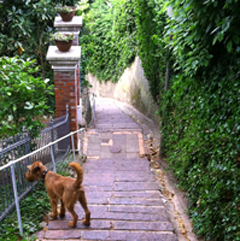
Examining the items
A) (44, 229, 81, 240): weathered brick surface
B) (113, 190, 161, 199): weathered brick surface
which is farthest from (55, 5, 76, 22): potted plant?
(44, 229, 81, 240): weathered brick surface

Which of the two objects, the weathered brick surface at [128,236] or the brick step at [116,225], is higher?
the weathered brick surface at [128,236]

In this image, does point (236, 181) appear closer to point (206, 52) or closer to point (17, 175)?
point (206, 52)

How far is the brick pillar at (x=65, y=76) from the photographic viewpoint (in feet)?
17.4

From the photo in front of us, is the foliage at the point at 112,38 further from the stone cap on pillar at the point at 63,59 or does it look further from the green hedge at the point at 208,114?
the green hedge at the point at 208,114

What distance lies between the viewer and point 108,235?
305 cm

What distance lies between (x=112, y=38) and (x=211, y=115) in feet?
38.9

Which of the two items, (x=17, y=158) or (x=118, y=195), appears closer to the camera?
(x=17, y=158)

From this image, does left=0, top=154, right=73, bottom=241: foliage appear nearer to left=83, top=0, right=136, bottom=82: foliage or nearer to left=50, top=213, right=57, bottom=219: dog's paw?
left=50, top=213, right=57, bottom=219: dog's paw

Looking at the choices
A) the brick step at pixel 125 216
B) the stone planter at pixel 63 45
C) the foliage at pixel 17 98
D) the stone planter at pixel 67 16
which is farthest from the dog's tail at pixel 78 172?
the stone planter at pixel 67 16

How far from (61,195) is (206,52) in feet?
8.56

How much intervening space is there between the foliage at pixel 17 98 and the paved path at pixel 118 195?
1536 millimetres

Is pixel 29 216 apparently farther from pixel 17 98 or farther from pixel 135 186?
pixel 135 186

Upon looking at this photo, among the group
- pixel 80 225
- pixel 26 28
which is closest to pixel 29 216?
pixel 80 225

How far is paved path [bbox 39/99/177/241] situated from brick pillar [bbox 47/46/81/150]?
1.37 m
